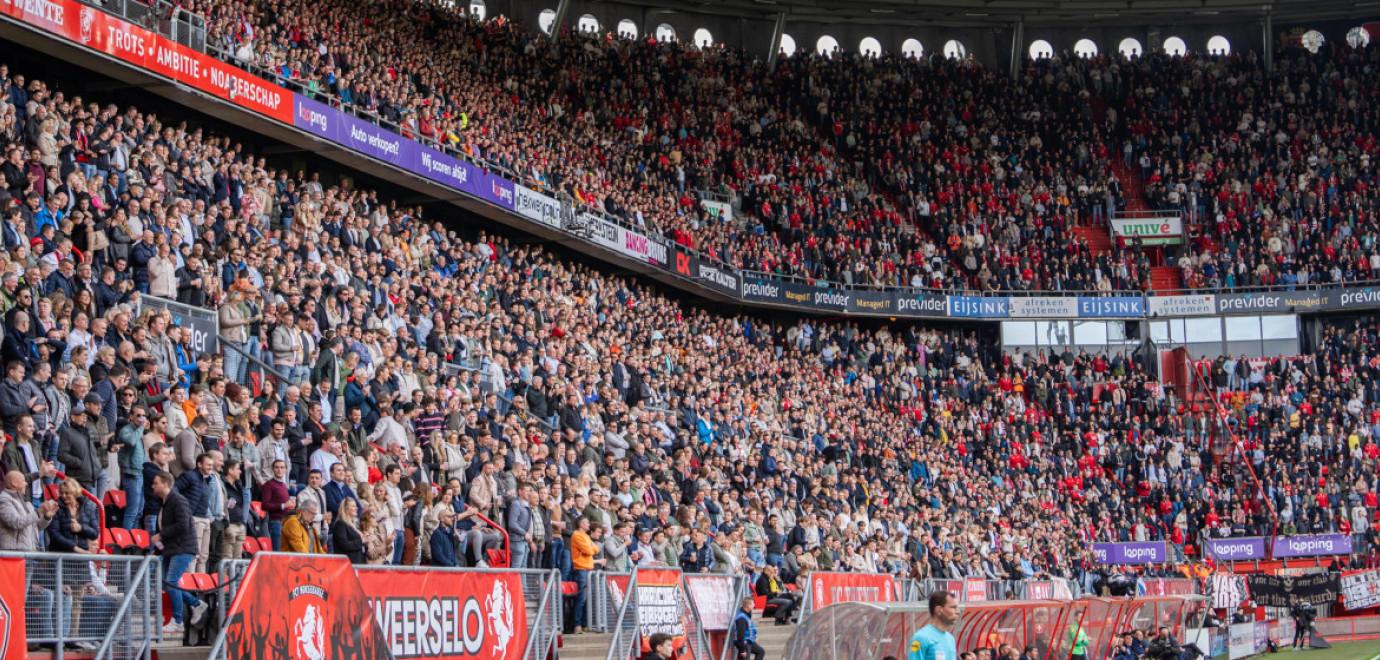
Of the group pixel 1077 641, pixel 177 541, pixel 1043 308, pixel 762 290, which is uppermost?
pixel 1043 308

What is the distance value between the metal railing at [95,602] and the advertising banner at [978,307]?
3669 cm

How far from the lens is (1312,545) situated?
3875 centimetres

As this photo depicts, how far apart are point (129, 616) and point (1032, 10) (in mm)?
46653

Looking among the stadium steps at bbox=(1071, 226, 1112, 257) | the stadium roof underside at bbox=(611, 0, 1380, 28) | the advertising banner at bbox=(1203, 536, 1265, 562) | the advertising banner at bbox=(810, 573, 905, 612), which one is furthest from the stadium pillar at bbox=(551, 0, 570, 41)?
the advertising banner at bbox=(810, 573, 905, 612)

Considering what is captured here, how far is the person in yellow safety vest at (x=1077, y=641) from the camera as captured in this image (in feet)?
61.2

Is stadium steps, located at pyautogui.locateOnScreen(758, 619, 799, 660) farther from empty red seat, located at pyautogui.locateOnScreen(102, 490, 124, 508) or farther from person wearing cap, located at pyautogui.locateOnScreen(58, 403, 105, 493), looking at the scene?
person wearing cap, located at pyautogui.locateOnScreen(58, 403, 105, 493)

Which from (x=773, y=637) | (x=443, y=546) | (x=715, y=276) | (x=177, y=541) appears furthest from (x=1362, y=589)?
(x=177, y=541)

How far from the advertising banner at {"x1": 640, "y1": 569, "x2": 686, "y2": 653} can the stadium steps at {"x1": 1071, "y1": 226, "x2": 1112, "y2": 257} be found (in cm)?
3638

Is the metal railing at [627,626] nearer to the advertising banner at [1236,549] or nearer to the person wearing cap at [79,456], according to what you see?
the person wearing cap at [79,456]

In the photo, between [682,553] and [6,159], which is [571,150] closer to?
[682,553]

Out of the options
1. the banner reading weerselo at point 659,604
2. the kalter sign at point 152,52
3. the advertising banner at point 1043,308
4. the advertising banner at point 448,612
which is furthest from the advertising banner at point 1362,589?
the advertising banner at point 448,612

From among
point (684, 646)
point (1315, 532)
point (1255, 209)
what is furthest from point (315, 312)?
point (1255, 209)

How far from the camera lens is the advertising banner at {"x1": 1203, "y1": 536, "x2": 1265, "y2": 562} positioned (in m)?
38.9

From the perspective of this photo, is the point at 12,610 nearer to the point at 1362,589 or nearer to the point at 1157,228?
the point at 1362,589
